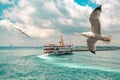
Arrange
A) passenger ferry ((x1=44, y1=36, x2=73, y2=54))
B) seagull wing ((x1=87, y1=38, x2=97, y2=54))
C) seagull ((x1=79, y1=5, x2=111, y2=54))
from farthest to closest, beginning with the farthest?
passenger ferry ((x1=44, y1=36, x2=73, y2=54)) → seagull wing ((x1=87, y1=38, x2=97, y2=54)) → seagull ((x1=79, y1=5, x2=111, y2=54))

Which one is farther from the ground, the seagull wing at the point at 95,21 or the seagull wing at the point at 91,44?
the seagull wing at the point at 95,21

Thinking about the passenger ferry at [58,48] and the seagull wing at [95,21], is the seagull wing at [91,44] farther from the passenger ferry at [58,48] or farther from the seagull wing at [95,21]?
the passenger ferry at [58,48]

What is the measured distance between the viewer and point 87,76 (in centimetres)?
4538

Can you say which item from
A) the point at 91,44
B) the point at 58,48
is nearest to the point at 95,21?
the point at 91,44

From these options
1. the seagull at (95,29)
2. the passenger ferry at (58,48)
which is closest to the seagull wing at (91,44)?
the seagull at (95,29)

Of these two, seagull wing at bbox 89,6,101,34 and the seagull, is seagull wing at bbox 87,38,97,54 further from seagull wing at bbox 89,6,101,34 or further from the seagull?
seagull wing at bbox 89,6,101,34

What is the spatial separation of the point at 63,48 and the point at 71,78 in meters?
47.1

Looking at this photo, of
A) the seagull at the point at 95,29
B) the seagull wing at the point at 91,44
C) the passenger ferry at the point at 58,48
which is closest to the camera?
the seagull at the point at 95,29

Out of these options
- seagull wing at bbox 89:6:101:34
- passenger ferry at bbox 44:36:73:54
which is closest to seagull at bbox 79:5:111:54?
seagull wing at bbox 89:6:101:34

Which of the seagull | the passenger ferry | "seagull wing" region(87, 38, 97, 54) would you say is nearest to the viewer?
the seagull

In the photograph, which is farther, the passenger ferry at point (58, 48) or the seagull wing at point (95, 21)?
the passenger ferry at point (58, 48)

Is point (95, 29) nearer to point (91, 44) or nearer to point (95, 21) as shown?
point (95, 21)

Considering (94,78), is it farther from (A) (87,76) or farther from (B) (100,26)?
(B) (100,26)

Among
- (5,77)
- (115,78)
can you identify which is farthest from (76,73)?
(5,77)
